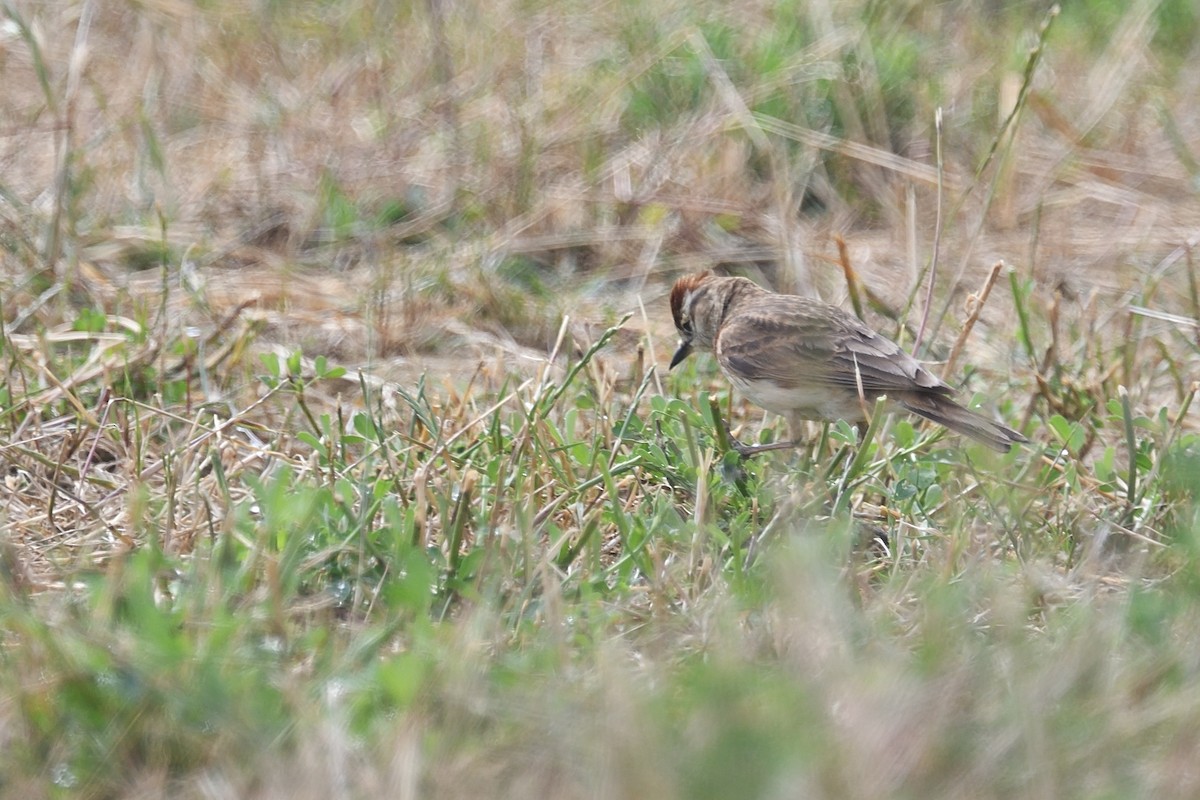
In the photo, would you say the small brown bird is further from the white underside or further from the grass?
the grass

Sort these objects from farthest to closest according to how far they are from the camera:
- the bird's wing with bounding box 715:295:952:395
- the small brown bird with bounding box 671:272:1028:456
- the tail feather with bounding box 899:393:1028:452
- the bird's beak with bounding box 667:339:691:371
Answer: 1. the bird's beak with bounding box 667:339:691:371
2. the bird's wing with bounding box 715:295:952:395
3. the small brown bird with bounding box 671:272:1028:456
4. the tail feather with bounding box 899:393:1028:452

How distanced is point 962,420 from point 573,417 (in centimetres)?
132

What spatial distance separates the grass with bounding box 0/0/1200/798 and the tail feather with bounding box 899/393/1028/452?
0.11 m

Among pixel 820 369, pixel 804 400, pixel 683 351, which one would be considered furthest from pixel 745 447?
pixel 683 351

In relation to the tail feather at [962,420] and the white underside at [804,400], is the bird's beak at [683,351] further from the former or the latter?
the tail feather at [962,420]

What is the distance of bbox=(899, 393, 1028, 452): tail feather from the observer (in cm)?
482

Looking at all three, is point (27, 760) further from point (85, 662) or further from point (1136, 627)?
point (1136, 627)

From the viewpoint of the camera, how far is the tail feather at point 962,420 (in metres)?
4.82

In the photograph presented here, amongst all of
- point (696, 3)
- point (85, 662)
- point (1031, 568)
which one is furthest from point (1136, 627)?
point (696, 3)

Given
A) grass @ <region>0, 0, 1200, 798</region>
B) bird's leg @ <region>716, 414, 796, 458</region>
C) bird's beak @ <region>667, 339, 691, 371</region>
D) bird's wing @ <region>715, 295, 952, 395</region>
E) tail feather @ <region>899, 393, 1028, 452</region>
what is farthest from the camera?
bird's beak @ <region>667, 339, 691, 371</region>

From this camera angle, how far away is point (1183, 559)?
3.77m

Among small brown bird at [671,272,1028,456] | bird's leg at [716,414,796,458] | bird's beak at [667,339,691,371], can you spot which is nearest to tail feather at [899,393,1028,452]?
small brown bird at [671,272,1028,456]

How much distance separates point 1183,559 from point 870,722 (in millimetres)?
1558

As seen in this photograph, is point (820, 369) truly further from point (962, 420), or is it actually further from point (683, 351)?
point (683, 351)
